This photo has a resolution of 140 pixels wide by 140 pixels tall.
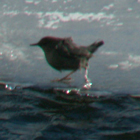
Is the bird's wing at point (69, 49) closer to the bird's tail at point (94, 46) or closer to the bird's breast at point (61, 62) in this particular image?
the bird's breast at point (61, 62)

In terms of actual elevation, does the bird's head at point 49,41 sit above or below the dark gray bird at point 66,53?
above

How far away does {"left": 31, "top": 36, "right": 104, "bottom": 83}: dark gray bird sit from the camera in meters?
7.37

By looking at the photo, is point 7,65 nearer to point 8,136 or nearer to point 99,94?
point 99,94

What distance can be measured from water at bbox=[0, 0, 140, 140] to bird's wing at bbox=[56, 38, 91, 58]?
1.05ft

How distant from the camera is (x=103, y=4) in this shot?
25.0 feet

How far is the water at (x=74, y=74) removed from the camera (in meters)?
4.82

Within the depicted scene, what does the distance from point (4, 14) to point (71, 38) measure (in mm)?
1870

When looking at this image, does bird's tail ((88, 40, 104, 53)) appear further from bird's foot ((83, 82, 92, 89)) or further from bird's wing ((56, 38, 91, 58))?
bird's foot ((83, 82, 92, 89))

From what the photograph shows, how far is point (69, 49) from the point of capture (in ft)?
24.6

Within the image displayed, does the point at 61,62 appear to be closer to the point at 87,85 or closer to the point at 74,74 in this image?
the point at 74,74

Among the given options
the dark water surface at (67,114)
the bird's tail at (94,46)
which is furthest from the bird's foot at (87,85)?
the bird's tail at (94,46)

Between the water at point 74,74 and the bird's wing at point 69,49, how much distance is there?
1.05 ft

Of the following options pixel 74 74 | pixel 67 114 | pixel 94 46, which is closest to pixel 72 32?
pixel 94 46

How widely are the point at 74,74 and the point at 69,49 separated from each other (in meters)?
0.72
